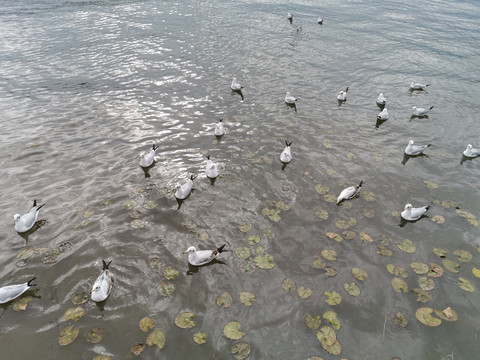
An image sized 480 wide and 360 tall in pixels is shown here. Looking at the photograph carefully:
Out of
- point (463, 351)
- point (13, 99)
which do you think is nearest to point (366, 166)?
point (463, 351)

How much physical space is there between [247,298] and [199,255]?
2204 millimetres

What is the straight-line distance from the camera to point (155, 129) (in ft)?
56.1

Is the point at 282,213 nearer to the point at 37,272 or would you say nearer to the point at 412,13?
the point at 37,272

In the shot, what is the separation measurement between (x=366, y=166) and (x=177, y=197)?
388 inches

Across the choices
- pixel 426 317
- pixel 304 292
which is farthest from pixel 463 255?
pixel 304 292

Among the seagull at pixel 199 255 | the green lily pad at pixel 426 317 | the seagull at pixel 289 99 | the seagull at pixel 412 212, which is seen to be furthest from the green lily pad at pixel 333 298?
the seagull at pixel 289 99

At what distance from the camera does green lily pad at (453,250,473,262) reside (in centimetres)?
1034

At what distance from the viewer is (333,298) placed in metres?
9.16

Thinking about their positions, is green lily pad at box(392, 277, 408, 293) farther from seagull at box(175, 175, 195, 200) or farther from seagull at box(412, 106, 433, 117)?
seagull at box(412, 106, 433, 117)

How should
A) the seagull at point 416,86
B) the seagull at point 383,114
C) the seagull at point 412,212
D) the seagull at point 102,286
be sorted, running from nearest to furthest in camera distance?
the seagull at point 102,286 < the seagull at point 412,212 < the seagull at point 383,114 < the seagull at point 416,86

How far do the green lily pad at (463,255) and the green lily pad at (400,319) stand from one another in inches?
144

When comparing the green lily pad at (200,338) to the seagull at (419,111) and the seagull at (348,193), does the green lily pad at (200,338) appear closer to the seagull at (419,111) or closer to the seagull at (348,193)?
the seagull at (348,193)

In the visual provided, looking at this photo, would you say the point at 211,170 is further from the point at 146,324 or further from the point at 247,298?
the point at 146,324

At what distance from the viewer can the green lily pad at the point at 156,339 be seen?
7.92 m
